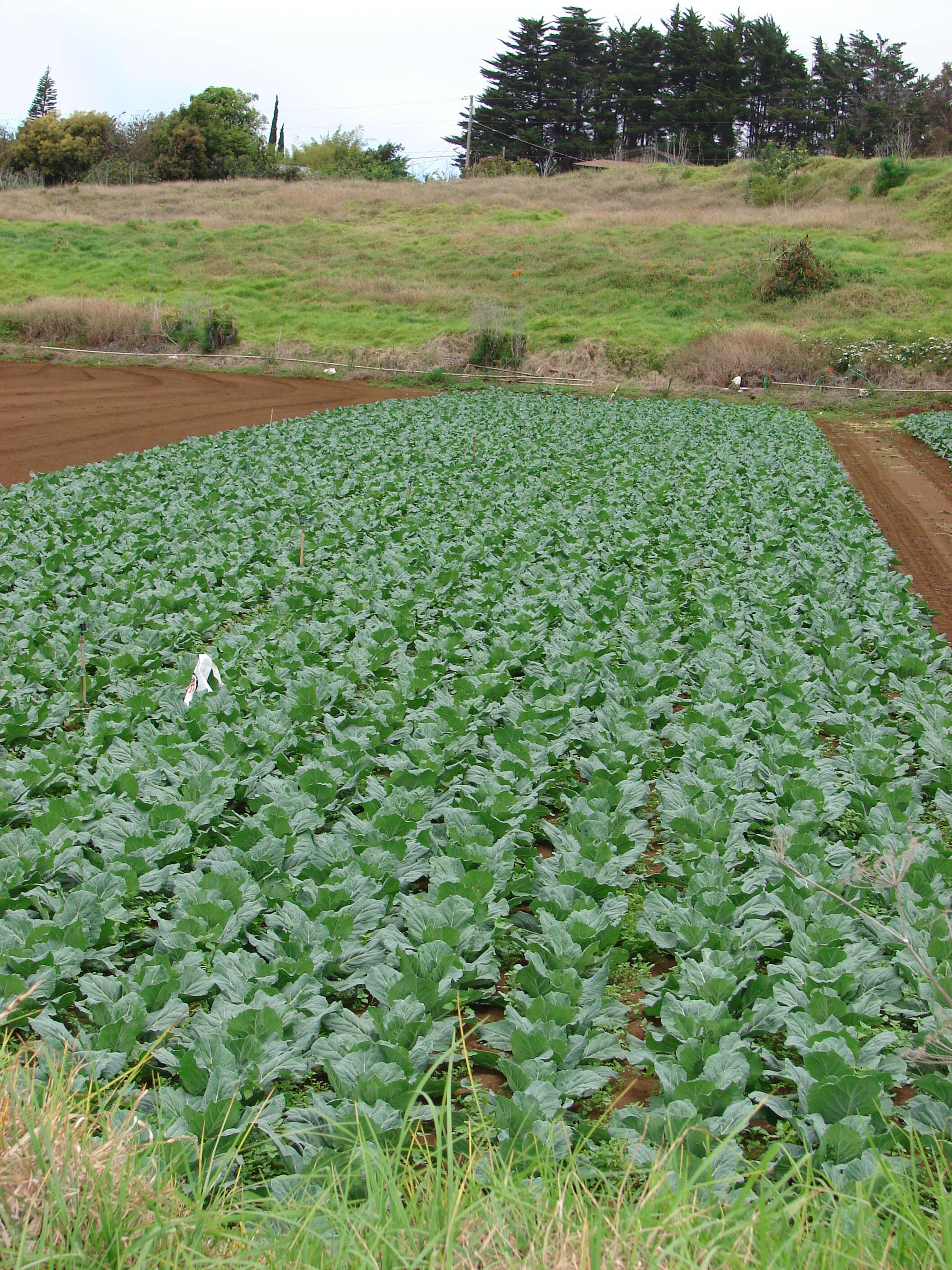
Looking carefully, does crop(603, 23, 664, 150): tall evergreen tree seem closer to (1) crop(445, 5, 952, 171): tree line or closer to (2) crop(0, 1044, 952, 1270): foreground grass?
(1) crop(445, 5, 952, 171): tree line

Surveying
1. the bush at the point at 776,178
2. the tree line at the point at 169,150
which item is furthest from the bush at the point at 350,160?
the bush at the point at 776,178

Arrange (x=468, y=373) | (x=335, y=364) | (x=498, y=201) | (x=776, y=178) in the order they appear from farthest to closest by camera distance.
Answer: (x=498, y=201), (x=776, y=178), (x=335, y=364), (x=468, y=373)

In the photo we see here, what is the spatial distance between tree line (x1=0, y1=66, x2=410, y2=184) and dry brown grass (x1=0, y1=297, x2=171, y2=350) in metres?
32.0

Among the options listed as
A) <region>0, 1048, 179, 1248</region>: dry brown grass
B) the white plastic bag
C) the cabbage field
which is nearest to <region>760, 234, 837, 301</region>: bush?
the cabbage field

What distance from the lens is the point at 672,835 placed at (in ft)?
14.3

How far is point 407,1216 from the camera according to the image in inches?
80.0

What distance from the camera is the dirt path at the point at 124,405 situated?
594 inches

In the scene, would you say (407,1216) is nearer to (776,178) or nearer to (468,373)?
(468,373)

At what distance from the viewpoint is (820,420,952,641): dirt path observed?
9516 mm

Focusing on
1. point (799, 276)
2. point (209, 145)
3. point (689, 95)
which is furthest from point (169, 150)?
point (799, 276)

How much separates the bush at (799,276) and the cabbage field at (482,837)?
2627 cm

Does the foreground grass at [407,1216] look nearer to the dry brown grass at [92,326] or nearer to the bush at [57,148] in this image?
the dry brown grass at [92,326]

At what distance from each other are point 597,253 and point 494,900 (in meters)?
36.9

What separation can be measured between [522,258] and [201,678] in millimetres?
35945
